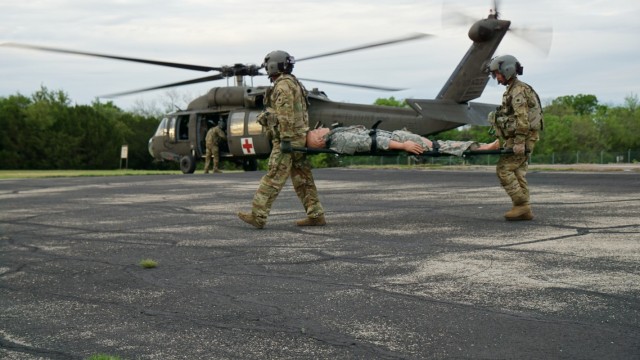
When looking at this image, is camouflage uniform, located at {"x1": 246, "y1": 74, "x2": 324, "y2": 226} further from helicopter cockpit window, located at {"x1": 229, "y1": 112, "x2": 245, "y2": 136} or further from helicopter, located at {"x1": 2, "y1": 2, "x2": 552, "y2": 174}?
helicopter cockpit window, located at {"x1": 229, "y1": 112, "x2": 245, "y2": 136}

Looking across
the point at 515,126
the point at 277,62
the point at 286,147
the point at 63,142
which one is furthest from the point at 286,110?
the point at 63,142

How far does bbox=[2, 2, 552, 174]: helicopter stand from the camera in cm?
2177

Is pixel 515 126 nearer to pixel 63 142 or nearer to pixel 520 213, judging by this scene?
pixel 520 213

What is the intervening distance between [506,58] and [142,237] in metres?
5.23

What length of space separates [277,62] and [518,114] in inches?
126

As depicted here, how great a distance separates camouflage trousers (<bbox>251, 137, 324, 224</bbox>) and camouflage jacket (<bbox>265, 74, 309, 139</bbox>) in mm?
141

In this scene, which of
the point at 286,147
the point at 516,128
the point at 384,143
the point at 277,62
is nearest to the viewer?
the point at 384,143

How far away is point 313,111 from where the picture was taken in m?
23.5

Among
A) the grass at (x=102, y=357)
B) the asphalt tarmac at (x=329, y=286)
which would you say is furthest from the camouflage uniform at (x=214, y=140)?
the grass at (x=102, y=357)

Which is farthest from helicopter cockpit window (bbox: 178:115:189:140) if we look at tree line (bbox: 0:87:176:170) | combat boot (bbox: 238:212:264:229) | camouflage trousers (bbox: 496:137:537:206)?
tree line (bbox: 0:87:176:170)

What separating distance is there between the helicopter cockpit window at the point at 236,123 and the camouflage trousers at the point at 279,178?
51.9ft

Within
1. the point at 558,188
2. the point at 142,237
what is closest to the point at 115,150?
the point at 558,188

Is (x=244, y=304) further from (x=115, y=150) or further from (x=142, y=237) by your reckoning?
(x=115, y=150)

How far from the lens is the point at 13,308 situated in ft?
17.4
